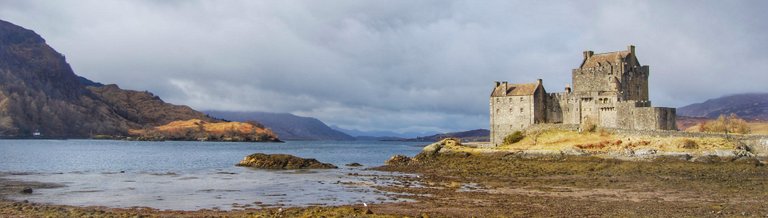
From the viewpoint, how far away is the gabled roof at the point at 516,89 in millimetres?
76812

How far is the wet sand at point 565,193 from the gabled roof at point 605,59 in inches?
911

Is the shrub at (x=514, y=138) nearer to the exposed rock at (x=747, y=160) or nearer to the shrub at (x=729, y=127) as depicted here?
the shrub at (x=729, y=127)

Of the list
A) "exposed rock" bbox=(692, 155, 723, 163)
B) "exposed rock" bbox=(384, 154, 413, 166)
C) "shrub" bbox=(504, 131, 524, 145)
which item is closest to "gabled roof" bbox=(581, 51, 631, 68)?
"shrub" bbox=(504, 131, 524, 145)

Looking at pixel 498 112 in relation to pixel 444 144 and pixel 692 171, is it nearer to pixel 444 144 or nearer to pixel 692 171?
pixel 444 144

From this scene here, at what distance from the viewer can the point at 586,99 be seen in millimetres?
74562

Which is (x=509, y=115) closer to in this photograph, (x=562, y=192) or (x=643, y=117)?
(x=643, y=117)

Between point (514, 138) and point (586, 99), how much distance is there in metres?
10.6

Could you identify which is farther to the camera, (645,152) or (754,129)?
(754,129)

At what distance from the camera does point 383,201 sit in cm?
3059

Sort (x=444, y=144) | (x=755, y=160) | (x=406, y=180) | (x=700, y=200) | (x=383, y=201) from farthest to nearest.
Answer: (x=444, y=144) < (x=755, y=160) < (x=406, y=180) < (x=383, y=201) < (x=700, y=200)

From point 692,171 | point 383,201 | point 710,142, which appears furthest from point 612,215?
point 710,142

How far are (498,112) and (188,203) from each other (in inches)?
2155

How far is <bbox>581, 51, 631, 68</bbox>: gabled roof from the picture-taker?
7412cm

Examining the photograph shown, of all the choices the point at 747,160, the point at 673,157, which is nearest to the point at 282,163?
the point at 673,157
